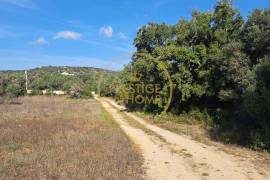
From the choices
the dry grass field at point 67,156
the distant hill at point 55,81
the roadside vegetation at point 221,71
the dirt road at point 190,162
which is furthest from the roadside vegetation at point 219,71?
the distant hill at point 55,81

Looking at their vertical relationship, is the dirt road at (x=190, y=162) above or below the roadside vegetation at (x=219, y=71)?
below

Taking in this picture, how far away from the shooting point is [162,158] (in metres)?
11.8

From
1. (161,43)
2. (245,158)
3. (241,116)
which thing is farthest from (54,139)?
(161,43)

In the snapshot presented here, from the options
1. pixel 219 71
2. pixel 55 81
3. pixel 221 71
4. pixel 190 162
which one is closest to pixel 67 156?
pixel 190 162

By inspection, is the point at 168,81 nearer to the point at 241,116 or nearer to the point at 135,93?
the point at 241,116

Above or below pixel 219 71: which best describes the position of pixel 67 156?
below

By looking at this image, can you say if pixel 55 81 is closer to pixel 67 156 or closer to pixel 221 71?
pixel 221 71

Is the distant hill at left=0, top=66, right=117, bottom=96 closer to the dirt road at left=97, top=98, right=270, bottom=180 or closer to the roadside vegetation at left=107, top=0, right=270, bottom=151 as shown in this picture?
the roadside vegetation at left=107, top=0, right=270, bottom=151

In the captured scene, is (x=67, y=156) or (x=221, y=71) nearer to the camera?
(x=67, y=156)

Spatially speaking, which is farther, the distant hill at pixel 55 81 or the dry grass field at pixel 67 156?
the distant hill at pixel 55 81

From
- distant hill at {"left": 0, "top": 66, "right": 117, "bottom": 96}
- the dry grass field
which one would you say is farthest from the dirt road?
distant hill at {"left": 0, "top": 66, "right": 117, "bottom": 96}

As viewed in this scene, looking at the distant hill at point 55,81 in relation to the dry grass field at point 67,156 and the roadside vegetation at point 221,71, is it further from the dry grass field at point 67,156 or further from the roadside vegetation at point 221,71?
the dry grass field at point 67,156

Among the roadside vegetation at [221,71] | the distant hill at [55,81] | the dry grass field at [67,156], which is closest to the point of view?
the dry grass field at [67,156]

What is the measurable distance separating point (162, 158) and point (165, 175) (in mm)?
2339
